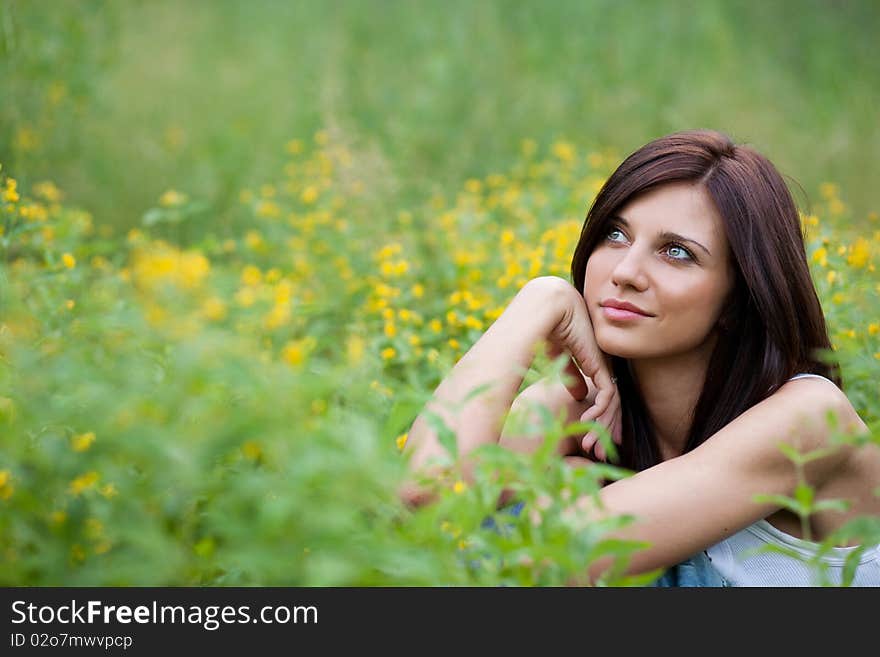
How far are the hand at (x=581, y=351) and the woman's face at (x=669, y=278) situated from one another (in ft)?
0.23

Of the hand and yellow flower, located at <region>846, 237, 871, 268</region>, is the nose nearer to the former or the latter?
the hand

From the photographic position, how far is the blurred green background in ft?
15.8

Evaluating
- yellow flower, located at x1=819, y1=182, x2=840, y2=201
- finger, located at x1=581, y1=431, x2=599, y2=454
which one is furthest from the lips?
yellow flower, located at x1=819, y1=182, x2=840, y2=201

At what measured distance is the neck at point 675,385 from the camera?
2178mm

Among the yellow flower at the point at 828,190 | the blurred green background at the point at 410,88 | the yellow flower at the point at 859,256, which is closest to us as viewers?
the yellow flower at the point at 859,256

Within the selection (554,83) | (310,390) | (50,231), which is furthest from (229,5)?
(310,390)

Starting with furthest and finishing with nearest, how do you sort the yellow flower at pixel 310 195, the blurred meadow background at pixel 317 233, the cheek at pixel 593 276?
the yellow flower at pixel 310 195 → the cheek at pixel 593 276 → the blurred meadow background at pixel 317 233

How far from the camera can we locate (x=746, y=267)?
2.01 metres

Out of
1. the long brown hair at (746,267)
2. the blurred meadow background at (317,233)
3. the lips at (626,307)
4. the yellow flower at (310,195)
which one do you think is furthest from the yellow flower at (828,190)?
the lips at (626,307)

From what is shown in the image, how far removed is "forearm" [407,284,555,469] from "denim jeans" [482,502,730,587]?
19 centimetres

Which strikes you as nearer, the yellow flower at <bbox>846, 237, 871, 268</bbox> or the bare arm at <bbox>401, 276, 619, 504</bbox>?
the bare arm at <bbox>401, 276, 619, 504</bbox>

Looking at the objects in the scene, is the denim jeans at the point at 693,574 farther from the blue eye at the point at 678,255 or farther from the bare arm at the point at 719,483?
the blue eye at the point at 678,255

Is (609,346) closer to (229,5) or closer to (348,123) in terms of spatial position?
(348,123)
